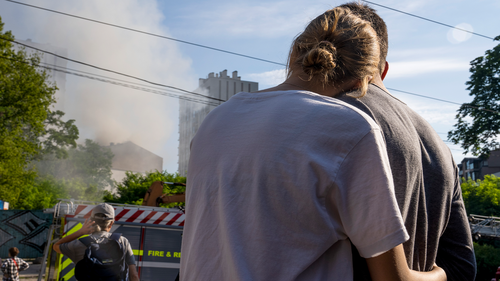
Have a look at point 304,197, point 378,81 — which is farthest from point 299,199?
point 378,81

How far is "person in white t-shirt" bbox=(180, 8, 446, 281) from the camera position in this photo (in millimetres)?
792

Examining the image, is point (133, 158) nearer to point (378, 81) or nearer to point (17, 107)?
point (17, 107)

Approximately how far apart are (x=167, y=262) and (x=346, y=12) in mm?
8988

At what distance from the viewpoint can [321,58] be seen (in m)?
0.97

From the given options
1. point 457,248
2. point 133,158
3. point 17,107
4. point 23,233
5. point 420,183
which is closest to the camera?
point 420,183

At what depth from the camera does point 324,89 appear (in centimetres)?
104

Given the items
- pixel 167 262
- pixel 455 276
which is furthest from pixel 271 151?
pixel 167 262

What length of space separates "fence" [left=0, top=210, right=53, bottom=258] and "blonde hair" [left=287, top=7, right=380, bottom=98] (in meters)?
24.4

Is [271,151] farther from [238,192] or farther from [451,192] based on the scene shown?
[451,192]

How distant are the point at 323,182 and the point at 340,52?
1.22 ft

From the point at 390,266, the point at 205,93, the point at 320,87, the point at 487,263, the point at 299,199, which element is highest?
the point at 205,93

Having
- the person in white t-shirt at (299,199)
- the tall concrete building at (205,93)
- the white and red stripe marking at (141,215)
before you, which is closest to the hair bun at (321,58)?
the person in white t-shirt at (299,199)

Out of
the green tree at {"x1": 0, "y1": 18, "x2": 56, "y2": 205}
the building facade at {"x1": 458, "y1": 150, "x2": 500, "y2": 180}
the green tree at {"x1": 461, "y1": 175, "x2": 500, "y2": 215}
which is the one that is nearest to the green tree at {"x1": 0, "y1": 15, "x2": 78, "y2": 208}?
the green tree at {"x1": 0, "y1": 18, "x2": 56, "y2": 205}

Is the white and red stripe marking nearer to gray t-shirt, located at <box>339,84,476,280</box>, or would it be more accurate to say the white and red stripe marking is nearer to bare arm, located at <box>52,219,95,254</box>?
bare arm, located at <box>52,219,95,254</box>
